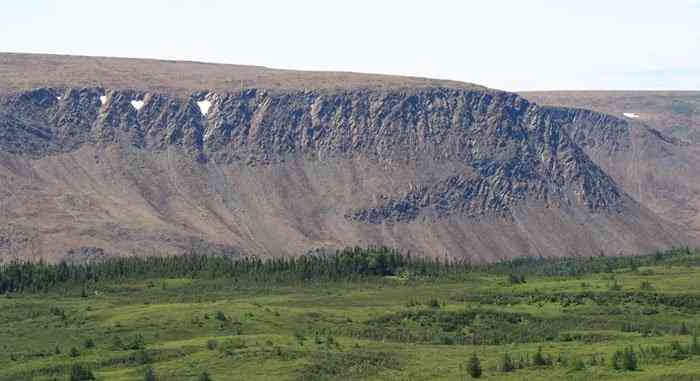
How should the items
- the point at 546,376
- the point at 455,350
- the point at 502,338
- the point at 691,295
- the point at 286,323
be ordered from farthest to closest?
the point at 691,295, the point at 286,323, the point at 502,338, the point at 455,350, the point at 546,376

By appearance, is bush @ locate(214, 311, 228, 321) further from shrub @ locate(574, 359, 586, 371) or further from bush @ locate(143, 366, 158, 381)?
shrub @ locate(574, 359, 586, 371)

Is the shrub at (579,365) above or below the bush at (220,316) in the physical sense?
above

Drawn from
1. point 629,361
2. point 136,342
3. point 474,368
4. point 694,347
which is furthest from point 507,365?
point 136,342

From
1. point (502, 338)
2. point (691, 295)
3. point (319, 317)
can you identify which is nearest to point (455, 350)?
point (502, 338)

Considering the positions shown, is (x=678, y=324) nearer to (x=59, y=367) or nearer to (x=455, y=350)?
(x=455, y=350)

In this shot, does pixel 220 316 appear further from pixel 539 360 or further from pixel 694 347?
pixel 694 347

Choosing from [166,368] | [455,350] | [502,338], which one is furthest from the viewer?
[502,338]

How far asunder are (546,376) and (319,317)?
61.4 meters

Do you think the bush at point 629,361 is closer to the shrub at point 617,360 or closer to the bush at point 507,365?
the shrub at point 617,360

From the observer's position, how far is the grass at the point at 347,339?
130 m

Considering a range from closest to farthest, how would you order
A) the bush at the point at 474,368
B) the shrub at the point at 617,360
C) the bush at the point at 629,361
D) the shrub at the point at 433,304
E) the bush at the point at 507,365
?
the bush at the point at 474,368
the bush at the point at 629,361
the shrub at the point at 617,360
the bush at the point at 507,365
the shrub at the point at 433,304

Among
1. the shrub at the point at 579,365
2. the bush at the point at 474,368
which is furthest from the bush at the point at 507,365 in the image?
the shrub at the point at 579,365

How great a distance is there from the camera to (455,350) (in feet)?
484

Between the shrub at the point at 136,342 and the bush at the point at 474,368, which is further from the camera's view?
the shrub at the point at 136,342
